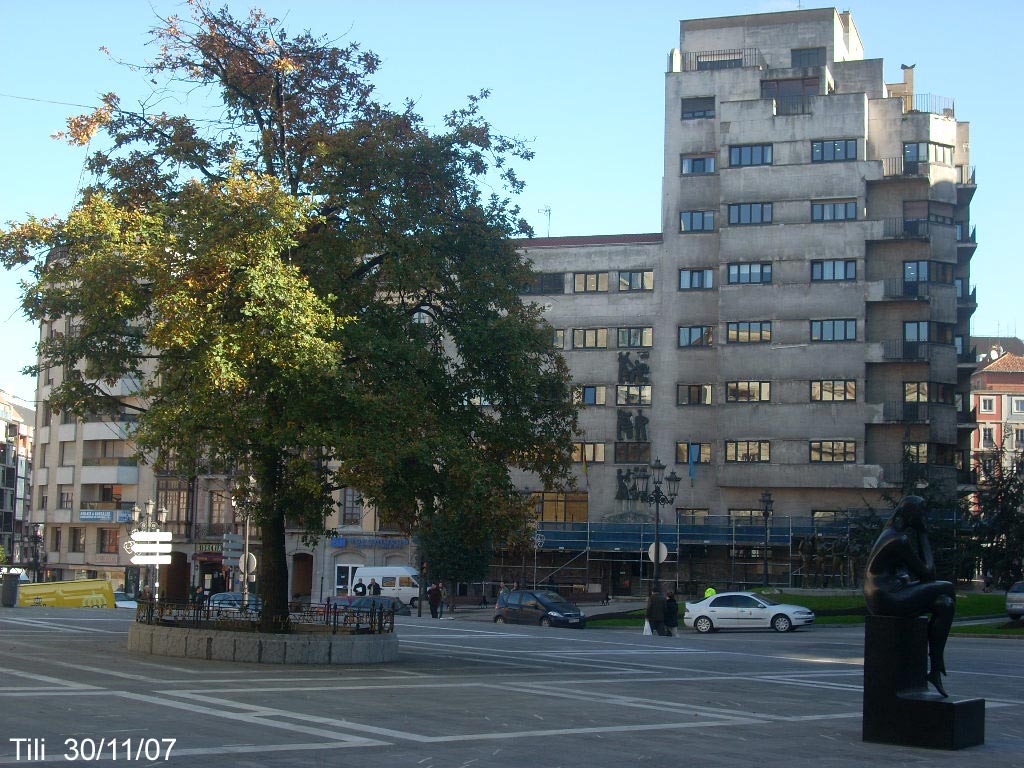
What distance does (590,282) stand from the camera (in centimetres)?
7450

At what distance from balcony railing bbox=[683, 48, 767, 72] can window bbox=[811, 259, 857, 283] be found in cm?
1466

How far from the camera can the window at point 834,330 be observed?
68.3m

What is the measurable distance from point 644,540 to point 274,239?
175 ft

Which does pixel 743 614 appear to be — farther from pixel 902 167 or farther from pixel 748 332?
pixel 902 167

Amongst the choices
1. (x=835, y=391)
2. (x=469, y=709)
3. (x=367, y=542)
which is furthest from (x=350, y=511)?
(x=469, y=709)

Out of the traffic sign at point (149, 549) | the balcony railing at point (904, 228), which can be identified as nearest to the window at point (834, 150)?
the balcony railing at point (904, 228)

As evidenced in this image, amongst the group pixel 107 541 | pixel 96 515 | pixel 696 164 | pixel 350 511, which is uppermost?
pixel 696 164

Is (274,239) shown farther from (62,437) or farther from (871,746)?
(62,437)

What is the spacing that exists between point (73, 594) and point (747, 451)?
37.3m

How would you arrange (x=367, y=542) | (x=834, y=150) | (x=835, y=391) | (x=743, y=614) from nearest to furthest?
(x=743, y=614) < (x=835, y=391) < (x=834, y=150) < (x=367, y=542)

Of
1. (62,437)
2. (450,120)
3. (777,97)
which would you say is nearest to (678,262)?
(777,97)

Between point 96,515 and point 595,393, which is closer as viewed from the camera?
point 595,393

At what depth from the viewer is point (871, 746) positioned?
1215 cm

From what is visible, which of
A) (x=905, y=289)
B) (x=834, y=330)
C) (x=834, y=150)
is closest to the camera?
(x=834, y=330)
